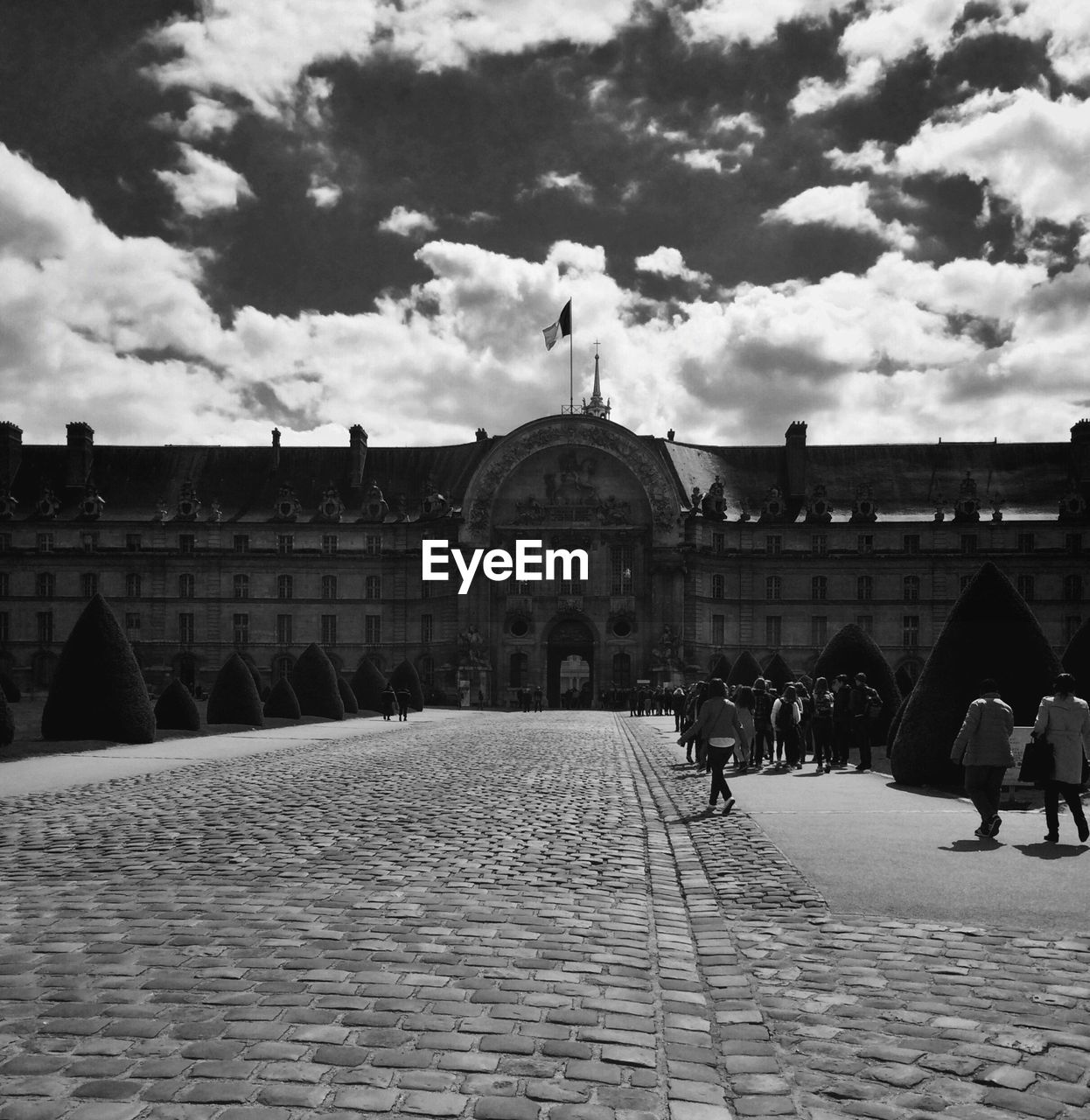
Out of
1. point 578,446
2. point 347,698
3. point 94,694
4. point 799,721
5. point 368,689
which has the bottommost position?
point 347,698

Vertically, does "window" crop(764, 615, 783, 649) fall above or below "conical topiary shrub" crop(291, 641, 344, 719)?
above

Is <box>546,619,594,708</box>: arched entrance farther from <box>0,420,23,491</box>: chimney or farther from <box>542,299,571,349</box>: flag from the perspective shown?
<box>0,420,23,491</box>: chimney

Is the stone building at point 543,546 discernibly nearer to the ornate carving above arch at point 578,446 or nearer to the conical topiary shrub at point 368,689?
the ornate carving above arch at point 578,446

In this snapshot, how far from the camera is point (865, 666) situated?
2989 cm

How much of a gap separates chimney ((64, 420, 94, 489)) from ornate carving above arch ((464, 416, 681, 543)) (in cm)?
2643

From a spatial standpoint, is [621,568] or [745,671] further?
[621,568]

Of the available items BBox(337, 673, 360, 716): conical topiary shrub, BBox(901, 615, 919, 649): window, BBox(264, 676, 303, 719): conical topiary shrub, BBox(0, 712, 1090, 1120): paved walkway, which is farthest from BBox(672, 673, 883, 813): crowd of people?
BBox(901, 615, 919, 649): window

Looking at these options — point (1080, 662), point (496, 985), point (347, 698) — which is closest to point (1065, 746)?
point (496, 985)

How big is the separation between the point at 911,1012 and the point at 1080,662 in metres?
20.9

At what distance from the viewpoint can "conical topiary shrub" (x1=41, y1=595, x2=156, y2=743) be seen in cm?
2812

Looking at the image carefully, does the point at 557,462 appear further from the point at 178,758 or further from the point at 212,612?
the point at 178,758

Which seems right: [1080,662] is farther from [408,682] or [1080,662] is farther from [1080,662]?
[408,682]

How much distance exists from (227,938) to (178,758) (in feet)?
56.2

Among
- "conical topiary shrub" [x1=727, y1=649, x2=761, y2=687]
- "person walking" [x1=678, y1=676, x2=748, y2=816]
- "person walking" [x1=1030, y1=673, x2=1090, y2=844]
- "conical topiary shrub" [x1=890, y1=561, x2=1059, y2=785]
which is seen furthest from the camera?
"conical topiary shrub" [x1=727, y1=649, x2=761, y2=687]
